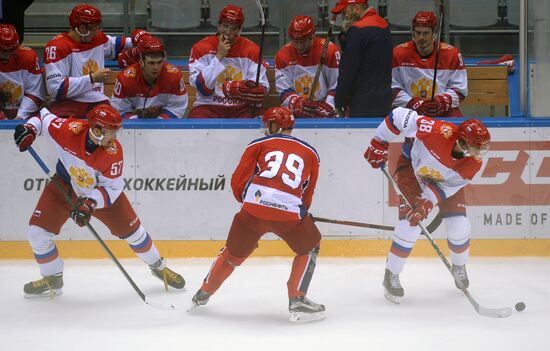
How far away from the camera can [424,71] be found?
6.01 metres

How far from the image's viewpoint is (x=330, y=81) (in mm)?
6031

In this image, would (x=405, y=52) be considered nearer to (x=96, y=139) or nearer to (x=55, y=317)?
(x=96, y=139)

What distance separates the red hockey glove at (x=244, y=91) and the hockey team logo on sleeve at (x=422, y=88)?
0.96 meters

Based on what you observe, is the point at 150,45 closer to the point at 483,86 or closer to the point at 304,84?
the point at 304,84

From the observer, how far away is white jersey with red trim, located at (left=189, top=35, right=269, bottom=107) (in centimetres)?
595

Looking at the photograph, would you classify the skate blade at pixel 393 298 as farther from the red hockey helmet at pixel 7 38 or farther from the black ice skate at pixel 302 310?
the red hockey helmet at pixel 7 38

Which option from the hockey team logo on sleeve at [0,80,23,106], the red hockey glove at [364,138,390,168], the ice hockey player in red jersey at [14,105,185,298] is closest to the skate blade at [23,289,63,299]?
the ice hockey player in red jersey at [14,105,185,298]

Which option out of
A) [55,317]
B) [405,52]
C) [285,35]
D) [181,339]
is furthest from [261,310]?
[285,35]

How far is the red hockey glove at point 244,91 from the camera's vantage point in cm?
586

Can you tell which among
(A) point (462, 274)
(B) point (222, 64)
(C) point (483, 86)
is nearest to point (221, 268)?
(A) point (462, 274)

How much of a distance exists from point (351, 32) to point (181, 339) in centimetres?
223

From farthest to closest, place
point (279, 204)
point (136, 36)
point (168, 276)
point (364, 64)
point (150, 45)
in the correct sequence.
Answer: point (136, 36), point (150, 45), point (364, 64), point (168, 276), point (279, 204)

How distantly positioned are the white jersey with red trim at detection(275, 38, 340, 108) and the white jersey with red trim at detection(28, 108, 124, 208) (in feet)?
5.14

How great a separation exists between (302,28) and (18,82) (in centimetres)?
178
